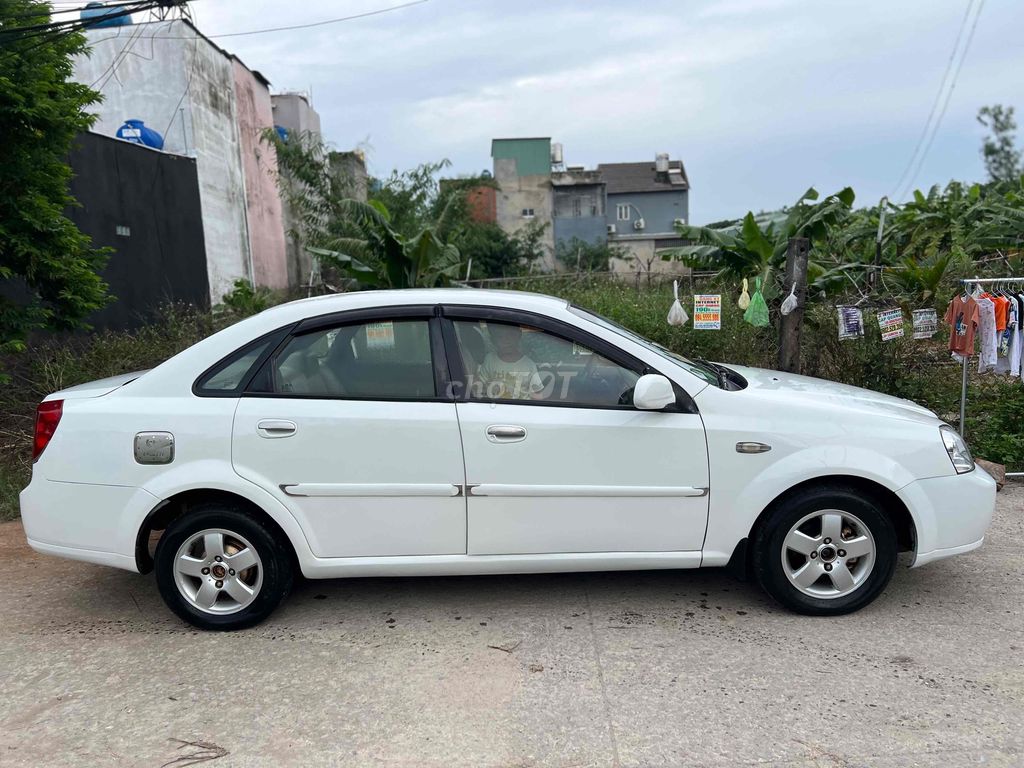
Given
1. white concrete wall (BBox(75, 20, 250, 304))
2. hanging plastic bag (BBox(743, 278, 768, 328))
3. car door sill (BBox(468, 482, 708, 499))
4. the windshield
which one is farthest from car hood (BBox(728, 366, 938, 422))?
white concrete wall (BBox(75, 20, 250, 304))

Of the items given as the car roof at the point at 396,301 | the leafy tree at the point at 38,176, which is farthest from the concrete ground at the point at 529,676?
the leafy tree at the point at 38,176

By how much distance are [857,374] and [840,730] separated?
518 cm

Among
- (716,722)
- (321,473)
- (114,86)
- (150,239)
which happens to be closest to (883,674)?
(716,722)

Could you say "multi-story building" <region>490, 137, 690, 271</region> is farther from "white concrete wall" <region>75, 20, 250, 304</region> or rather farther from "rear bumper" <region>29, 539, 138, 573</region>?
"rear bumper" <region>29, 539, 138, 573</region>

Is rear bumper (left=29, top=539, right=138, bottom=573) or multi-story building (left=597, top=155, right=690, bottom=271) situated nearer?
rear bumper (left=29, top=539, right=138, bottom=573)

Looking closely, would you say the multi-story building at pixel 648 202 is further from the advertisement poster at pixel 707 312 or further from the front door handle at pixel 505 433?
the front door handle at pixel 505 433

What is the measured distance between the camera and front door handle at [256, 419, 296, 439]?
3928 mm

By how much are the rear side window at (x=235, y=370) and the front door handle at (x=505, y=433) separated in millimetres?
1232

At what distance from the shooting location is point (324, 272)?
21.7m

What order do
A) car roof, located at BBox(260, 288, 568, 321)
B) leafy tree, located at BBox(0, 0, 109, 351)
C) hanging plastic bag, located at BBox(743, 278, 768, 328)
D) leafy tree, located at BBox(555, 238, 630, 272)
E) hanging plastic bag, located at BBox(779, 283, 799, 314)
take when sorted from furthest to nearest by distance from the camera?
leafy tree, located at BBox(555, 238, 630, 272)
hanging plastic bag, located at BBox(743, 278, 768, 328)
hanging plastic bag, located at BBox(779, 283, 799, 314)
leafy tree, located at BBox(0, 0, 109, 351)
car roof, located at BBox(260, 288, 568, 321)

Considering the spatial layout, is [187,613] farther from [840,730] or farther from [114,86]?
[114,86]

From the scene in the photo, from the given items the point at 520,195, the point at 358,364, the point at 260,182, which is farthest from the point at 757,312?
the point at 520,195

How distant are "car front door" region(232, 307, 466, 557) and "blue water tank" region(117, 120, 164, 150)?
13153mm

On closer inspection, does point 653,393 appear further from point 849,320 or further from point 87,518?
point 849,320
